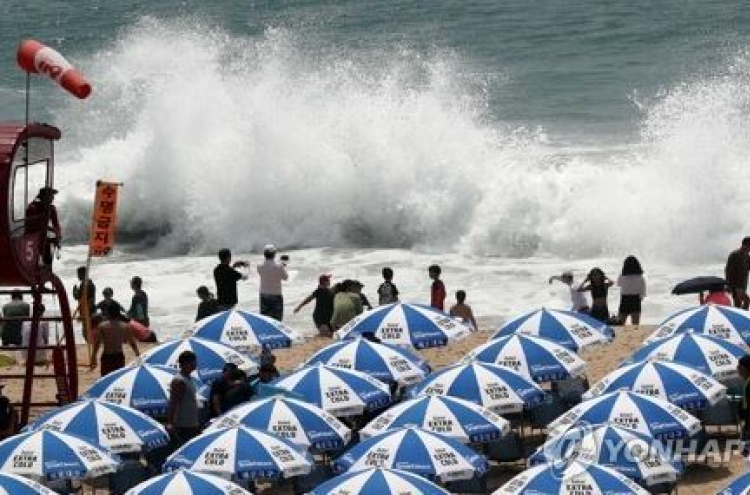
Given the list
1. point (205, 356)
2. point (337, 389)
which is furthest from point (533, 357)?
point (205, 356)

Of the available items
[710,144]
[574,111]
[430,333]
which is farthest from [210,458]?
[574,111]

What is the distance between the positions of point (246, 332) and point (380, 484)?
6.24 meters

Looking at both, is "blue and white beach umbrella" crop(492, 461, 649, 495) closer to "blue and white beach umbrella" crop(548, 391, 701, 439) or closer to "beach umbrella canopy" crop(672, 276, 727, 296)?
"blue and white beach umbrella" crop(548, 391, 701, 439)

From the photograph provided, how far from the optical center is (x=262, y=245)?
110 ft

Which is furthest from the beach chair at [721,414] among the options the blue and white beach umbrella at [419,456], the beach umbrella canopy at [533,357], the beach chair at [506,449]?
the blue and white beach umbrella at [419,456]

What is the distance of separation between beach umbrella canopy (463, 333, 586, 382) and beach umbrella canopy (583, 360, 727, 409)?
3.00 feet

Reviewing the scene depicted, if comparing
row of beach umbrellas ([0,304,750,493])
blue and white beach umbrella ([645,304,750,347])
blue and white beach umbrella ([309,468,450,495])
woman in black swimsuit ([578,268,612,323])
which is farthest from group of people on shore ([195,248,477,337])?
blue and white beach umbrella ([309,468,450,495])

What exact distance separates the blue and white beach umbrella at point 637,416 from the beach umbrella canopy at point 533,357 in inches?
71.8

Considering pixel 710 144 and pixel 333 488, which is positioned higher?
pixel 710 144

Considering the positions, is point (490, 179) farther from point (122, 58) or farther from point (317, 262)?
point (122, 58)

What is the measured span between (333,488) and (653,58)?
3338 cm

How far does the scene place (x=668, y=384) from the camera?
17734 mm

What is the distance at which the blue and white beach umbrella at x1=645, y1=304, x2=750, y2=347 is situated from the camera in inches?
781

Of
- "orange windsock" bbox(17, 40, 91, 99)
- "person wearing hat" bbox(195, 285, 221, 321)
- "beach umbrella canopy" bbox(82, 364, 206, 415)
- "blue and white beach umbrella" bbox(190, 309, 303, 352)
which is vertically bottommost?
"beach umbrella canopy" bbox(82, 364, 206, 415)
